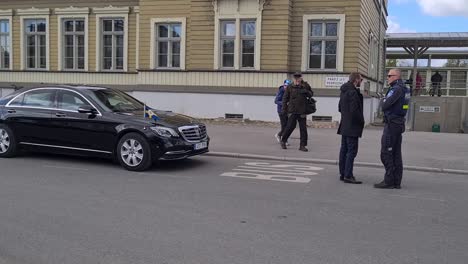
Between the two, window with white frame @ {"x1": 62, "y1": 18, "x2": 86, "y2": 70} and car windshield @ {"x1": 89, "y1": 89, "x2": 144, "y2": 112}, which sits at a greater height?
window with white frame @ {"x1": 62, "y1": 18, "x2": 86, "y2": 70}

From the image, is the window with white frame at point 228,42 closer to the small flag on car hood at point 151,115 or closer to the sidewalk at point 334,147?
the sidewalk at point 334,147

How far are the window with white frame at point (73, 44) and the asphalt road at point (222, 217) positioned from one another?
555 inches

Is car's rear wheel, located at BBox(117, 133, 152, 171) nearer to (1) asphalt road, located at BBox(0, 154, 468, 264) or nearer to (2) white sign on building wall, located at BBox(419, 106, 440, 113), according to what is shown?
(1) asphalt road, located at BBox(0, 154, 468, 264)

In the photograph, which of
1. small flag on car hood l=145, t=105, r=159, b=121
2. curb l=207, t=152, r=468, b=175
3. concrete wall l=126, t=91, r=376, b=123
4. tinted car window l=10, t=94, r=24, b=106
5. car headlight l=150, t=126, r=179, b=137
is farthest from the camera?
concrete wall l=126, t=91, r=376, b=123

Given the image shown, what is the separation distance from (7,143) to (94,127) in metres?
2.28

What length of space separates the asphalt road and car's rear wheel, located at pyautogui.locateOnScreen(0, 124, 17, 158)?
1.15m

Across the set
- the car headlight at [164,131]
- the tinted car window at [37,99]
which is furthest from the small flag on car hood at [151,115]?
the tinted car window at [37,99]

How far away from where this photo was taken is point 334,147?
12.6 metres

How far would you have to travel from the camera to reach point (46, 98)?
10.1 meters

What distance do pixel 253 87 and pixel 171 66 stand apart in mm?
3569

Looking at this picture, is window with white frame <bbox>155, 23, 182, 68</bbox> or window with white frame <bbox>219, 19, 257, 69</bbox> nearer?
window with white frame <bbox>219, 19, 257, 69</bbox>

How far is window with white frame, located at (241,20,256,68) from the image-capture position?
18.7 meters

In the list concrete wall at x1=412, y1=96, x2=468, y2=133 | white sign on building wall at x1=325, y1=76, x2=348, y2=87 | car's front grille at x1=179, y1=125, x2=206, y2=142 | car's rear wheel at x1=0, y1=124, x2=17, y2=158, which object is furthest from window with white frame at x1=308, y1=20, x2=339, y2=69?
car's rear wheel at x1=0, y1=124, x2=17, y2=158

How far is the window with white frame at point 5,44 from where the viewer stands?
77.0ft
